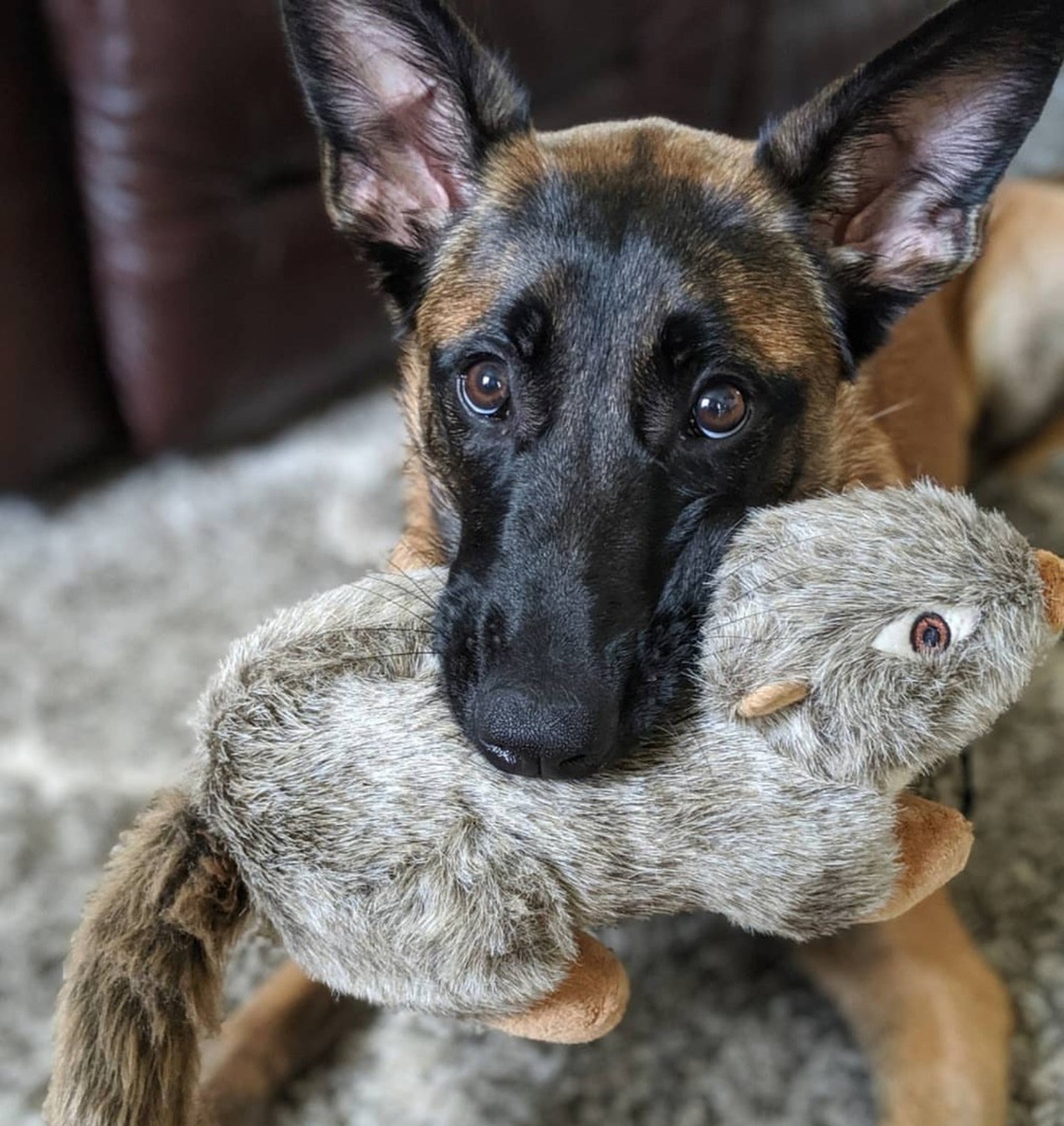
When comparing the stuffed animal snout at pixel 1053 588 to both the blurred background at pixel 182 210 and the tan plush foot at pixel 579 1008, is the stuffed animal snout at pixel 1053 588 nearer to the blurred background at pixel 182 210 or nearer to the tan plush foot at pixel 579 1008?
the tan plush foot at pixel 579 1008

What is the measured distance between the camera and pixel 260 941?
5.26 ft

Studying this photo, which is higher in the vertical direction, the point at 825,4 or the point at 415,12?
the point at 415,12

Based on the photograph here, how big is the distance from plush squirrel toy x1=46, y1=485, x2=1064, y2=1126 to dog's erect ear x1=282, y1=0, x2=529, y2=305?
681mm

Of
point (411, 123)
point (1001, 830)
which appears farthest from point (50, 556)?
point (1001, 830)

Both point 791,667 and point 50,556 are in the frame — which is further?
point 50,556

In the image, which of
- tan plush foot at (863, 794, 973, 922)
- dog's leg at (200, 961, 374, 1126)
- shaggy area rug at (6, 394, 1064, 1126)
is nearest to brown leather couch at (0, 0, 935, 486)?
shaggy area rug at (6, 394, 1064, 1126)

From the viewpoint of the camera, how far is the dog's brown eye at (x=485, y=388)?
1.33 metres

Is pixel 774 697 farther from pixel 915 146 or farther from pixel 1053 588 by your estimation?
pixel 915 146

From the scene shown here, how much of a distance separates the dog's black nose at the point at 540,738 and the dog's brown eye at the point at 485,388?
414mm

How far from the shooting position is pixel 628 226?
1310mm

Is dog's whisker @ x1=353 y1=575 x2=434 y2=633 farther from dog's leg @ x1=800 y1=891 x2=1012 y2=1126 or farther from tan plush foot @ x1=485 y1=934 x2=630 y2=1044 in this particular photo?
dog's leg @ x1=800 y1=891 x2=1012 y2=1126

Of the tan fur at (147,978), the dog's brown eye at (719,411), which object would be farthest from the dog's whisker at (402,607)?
the dog's brown eye at (719,411)

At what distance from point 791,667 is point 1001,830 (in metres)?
1.00

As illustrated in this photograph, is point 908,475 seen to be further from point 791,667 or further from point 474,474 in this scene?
point 791,667
